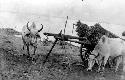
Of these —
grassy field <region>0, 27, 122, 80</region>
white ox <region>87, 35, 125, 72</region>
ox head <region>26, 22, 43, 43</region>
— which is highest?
ox head <region>26, 22, 43, 43</region>

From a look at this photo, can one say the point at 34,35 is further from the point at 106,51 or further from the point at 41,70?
the point at 106,51

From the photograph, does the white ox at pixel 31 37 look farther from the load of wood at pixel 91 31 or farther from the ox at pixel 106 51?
the ox at pixel 106 51

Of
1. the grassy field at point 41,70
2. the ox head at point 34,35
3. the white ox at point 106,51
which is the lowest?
the grassy field at point 41,70

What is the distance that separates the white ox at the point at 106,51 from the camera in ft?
47.5

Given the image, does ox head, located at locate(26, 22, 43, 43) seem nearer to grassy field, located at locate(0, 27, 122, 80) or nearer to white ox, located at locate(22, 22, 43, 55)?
white ox, located at locate(22, 22, 43, 55)

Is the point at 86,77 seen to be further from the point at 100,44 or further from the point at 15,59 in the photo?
the point at 15,59

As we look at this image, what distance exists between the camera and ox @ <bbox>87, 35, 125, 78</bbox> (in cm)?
1446

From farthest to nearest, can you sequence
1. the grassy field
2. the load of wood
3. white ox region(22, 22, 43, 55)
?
white ox region(22, 22, 43, 55)
the load of wood
the grassy field

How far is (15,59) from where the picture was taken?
1473 centimetres

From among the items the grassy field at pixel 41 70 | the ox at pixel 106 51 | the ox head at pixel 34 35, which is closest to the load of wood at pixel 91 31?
the ox at pixel 106 51

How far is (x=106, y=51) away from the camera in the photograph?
1493 cm

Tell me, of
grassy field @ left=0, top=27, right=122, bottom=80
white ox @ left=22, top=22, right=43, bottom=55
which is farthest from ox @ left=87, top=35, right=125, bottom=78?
white ox @ left=22, top=22, right=43, bottom=55

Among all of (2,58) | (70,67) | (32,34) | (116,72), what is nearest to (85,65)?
(70,67)

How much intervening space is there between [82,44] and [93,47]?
2.60 feet
